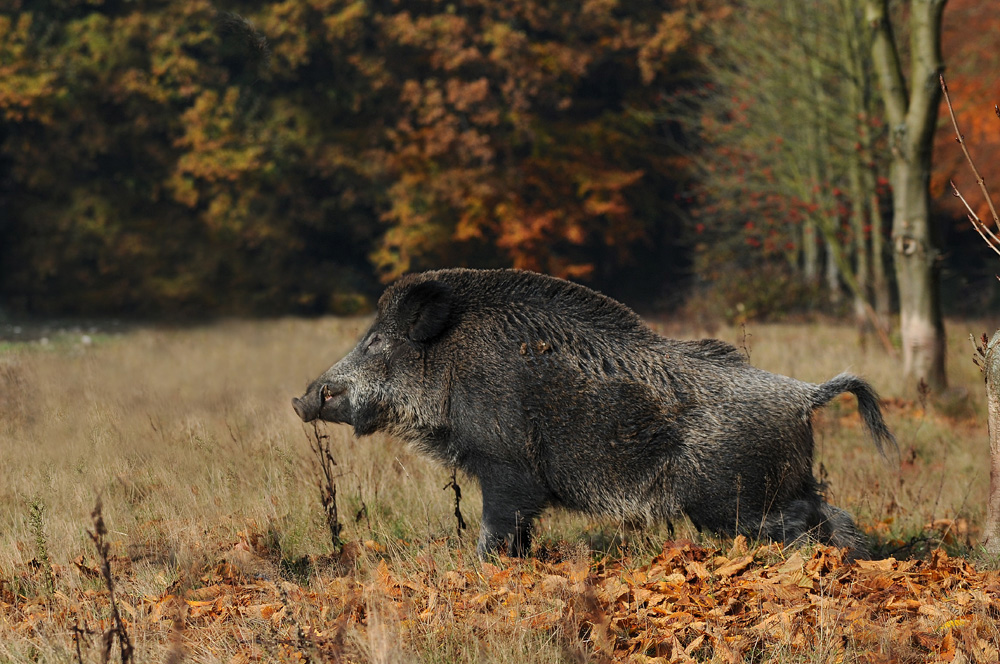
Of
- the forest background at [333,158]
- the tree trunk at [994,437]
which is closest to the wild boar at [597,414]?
the tree trunk at [994,437]

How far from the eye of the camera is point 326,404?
17.2 ft

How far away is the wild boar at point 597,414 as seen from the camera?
14.8 ft

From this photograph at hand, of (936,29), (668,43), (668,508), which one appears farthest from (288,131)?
(668,508)

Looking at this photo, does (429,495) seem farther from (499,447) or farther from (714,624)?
(714,624)

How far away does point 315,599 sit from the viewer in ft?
13.4

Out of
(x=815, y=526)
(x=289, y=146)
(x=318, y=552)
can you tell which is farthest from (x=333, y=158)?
(x=815, y=526)

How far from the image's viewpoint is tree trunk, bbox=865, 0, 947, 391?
31.4 feet

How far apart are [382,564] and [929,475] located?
509 centimetres

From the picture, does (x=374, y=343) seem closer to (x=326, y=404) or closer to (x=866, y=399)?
(x=326, y=404)

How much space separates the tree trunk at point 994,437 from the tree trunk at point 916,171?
16.4 ft

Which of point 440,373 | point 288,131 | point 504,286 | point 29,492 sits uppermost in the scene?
point 288,131

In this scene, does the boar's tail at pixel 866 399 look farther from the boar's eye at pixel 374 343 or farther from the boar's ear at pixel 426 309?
the boar's eye at pixel 374 343

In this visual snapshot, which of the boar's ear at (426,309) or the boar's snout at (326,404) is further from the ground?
the boar's ear at (426,309)

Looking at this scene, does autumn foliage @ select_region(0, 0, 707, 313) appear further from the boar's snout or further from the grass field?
the boar's snout
